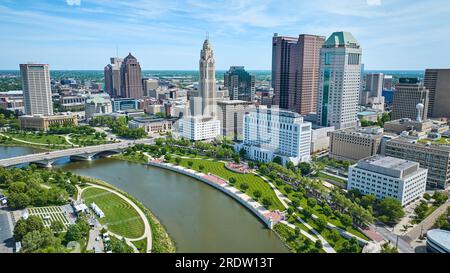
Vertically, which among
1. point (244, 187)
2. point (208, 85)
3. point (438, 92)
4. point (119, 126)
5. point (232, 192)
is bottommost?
Result: point (232, 192)

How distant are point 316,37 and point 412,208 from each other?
11.7 metres

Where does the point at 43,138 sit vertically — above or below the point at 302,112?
below

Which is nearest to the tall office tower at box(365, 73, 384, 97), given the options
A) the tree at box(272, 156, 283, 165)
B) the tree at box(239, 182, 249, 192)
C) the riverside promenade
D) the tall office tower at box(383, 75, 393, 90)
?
the tall office tower at box(383, 75, 393, 90)

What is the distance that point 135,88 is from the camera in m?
25.4

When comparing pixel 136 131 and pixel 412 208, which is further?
pixel 136 131

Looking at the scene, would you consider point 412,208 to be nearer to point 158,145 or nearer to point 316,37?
point 158,145

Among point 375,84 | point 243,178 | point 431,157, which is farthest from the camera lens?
point 375,84

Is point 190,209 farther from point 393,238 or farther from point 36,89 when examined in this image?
point 36,89

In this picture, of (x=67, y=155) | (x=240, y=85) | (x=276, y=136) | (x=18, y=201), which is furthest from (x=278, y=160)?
(x=240, y=85)

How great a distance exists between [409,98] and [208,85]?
30.5ft

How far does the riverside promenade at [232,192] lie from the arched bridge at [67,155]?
222cm

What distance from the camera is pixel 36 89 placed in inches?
695

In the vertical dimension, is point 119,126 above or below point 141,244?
above
